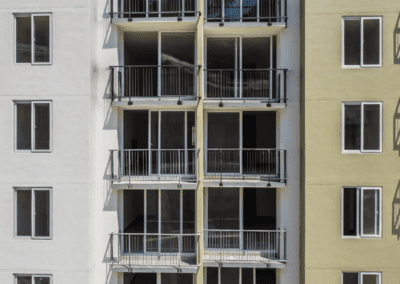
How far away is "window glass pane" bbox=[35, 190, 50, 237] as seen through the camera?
9.11 metres

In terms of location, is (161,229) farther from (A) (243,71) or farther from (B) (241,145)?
(A) (243,71)

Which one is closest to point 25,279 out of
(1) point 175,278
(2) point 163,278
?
(2) point 163,278

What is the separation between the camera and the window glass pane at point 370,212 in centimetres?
884

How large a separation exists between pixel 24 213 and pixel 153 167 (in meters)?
4.22

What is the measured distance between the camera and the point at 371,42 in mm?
8984

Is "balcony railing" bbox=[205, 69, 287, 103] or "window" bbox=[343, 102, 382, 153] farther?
"balcony railing" bbox=[205, 69, 287, 103]

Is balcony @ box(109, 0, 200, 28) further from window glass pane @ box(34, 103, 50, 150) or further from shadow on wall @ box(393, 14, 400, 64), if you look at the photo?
shadow on wall @ box(393, 14, 400, 64)

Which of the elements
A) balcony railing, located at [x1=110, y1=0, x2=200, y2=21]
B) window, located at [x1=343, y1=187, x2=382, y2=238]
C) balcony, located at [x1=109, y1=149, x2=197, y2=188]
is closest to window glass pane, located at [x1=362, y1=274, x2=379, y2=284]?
window, located at [x1=343, y1=187, x2=382, y2=238]

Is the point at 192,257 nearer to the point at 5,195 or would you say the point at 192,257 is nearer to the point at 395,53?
the point at 5,195

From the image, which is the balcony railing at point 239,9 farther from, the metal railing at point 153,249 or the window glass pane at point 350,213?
the metal railing at point 153,249

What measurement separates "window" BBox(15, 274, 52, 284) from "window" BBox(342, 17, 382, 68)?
1131 centimetres

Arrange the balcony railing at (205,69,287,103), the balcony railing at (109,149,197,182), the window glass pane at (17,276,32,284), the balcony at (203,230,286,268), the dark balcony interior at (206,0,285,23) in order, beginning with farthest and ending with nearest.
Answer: the balcony railing at (205,69,287,103), the dark balcony interior at (206,0,285,23), the balcony railing at (109,149,197,182), the balcony at (203,230,286,268), the window glass pane at (17,276,32,284)

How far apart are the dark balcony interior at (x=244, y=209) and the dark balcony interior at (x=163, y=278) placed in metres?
1.91

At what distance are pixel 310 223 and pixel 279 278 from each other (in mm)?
2281
